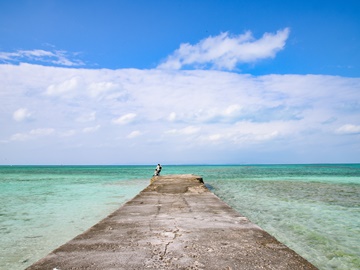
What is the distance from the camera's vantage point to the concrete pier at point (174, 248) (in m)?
2.94

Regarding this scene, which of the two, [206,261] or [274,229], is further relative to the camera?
[274,229]

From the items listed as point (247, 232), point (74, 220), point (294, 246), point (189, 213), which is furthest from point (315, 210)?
point (74, 220)

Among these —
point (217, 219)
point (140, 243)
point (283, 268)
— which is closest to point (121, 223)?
point (140, 243)

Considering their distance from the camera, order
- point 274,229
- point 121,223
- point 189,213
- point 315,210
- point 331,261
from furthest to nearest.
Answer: point 315,210, point 274,229, point 189,213, point 121,223, point 331,261

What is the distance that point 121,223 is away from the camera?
505 centimetres

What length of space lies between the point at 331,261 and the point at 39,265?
15.1 feet

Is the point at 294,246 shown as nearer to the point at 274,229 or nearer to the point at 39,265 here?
the point at 274,229

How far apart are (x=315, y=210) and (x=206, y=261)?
795 cm

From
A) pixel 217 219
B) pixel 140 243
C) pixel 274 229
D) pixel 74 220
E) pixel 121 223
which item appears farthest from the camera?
pixel 74 220

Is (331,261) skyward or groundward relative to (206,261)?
groundward

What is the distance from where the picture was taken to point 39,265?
9.50ft

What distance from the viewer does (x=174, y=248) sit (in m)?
3.48

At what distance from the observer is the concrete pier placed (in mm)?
2938

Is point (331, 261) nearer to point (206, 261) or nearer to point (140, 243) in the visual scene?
point (206, 261)
